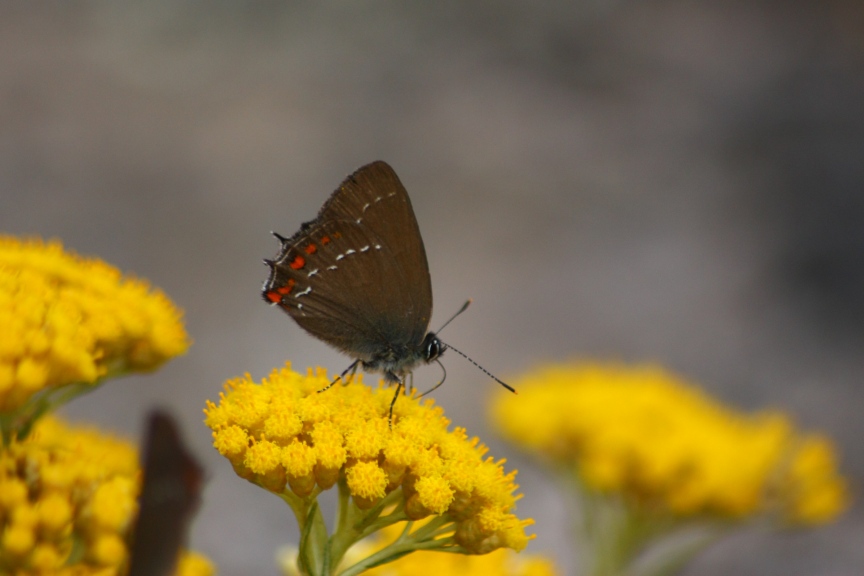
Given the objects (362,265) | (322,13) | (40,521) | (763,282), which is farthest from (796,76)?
(40,521)

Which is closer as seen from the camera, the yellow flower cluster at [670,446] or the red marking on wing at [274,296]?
the red marking on wing at [274,296]

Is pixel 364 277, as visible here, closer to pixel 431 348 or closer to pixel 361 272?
pixel 361 272

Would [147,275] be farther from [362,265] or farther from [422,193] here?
[362,265]

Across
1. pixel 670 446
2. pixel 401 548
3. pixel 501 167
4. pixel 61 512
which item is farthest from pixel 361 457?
pixel 501 167

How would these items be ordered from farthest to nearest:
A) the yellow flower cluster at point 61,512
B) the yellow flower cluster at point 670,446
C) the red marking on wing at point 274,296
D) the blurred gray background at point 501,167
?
the blurred gray background at point 501,167
the yellow flower cluster at point 670,446
the red marking on wing at point 274,296
the yellow flower cluster at point 61,512

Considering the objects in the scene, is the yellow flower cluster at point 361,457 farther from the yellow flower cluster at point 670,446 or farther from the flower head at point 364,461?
the yellow flower cluster at point 670,446

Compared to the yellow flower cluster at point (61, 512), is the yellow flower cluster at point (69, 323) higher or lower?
higher

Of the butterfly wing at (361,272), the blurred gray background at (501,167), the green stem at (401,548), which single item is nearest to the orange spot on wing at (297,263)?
the butterfly wing at (361,272)
